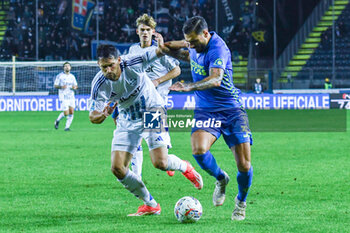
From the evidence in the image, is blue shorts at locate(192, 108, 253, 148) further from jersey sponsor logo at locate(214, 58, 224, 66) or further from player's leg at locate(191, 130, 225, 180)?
jersey sponsor logo at locate(214, 58, 224, 66)

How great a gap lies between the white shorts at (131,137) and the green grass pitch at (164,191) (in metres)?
0.79

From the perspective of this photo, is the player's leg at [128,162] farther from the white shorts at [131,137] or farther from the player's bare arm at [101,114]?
the player's bare arm at [101,114]

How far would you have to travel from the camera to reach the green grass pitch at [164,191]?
675 cm

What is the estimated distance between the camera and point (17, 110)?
31906 millimetres

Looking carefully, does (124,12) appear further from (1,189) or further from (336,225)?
(336,225)

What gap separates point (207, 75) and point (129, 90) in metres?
0.88

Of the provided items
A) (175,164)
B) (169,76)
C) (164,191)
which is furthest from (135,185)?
(169,76)

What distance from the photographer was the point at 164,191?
29.8 feet

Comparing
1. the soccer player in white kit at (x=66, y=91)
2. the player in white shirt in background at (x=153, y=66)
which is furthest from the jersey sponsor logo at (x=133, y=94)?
the soccer player in white kit at (x=66, y=91)

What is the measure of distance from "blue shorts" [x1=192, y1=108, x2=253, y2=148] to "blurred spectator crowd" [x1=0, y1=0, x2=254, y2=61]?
102ft

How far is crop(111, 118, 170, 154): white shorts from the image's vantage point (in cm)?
714

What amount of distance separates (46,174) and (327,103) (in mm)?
23218

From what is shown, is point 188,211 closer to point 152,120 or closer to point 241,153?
point 241,153

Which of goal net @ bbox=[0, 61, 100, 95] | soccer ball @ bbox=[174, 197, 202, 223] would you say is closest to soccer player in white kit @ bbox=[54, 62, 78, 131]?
goal net @ bbox=[0, 61, 100, 95]
